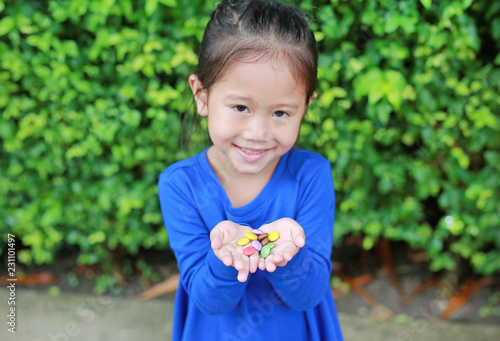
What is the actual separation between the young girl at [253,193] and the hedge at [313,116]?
1.98 ft

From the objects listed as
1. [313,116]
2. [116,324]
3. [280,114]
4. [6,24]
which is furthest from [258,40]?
[116,324]

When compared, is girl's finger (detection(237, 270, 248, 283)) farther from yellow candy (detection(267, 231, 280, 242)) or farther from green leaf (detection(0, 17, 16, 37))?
green leaf (detection(0, 17, 16, 37))

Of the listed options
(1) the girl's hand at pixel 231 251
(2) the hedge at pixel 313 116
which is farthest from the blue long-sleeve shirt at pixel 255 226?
(2) the hedge at pixel 313 116

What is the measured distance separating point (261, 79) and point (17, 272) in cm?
255

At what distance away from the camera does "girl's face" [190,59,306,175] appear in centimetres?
127

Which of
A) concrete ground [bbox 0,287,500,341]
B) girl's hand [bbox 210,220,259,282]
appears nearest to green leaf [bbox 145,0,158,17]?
girl's hand [bbox 210,220,259,282]

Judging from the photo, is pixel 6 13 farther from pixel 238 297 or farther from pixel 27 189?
pixel 238 297

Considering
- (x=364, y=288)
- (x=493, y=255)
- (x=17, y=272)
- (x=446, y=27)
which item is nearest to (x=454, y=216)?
(x=493, y=255)

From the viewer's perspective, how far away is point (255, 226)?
148 cm

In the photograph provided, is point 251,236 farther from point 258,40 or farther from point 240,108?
point 258,40

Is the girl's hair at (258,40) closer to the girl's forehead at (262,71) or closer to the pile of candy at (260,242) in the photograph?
the girl's forehead at (262,71)

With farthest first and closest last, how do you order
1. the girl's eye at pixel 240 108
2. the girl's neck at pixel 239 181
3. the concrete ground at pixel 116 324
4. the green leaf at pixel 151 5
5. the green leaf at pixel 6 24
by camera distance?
the concrete ground at pixel 116 324, the green leaf at pixel 6 24, the green leaf at pixel 151 5, the girl's neck at pixel 239 181, the girl's eye at pixel 240 108

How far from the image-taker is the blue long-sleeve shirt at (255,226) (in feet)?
4.69

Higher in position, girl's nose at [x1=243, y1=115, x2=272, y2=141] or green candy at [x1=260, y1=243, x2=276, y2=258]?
girl's nose at [x1=243, y1=115, x2=272, y2=141]
